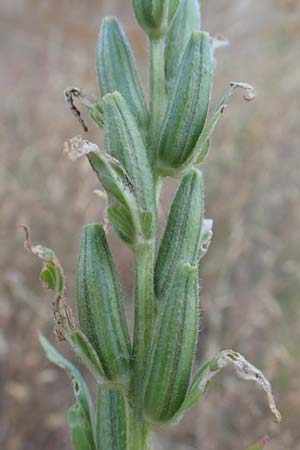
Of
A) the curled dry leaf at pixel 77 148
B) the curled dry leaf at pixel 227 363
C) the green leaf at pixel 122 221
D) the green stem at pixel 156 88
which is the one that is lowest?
the curled dry leaf at pixel 227 363

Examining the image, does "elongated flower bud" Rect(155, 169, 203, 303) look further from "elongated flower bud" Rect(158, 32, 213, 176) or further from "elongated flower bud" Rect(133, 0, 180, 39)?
"elongated flower bud" Rect(133, 0, 180, 39)

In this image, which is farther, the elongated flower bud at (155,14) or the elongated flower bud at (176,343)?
the elongated flower bud at (155,14)

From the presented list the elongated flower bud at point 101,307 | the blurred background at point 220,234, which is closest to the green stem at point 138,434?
the elongated flower bud at point 101,307

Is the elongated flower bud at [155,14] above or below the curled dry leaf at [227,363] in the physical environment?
above

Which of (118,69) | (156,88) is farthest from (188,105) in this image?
(118,69)

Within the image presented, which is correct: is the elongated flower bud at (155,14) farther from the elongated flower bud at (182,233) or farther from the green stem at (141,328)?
the green stem at (141,328)

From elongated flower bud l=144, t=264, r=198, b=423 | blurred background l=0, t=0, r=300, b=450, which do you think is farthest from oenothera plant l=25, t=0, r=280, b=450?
blurred background l=0, t=0, r=300, b=450

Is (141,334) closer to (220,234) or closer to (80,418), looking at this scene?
(80,418)
